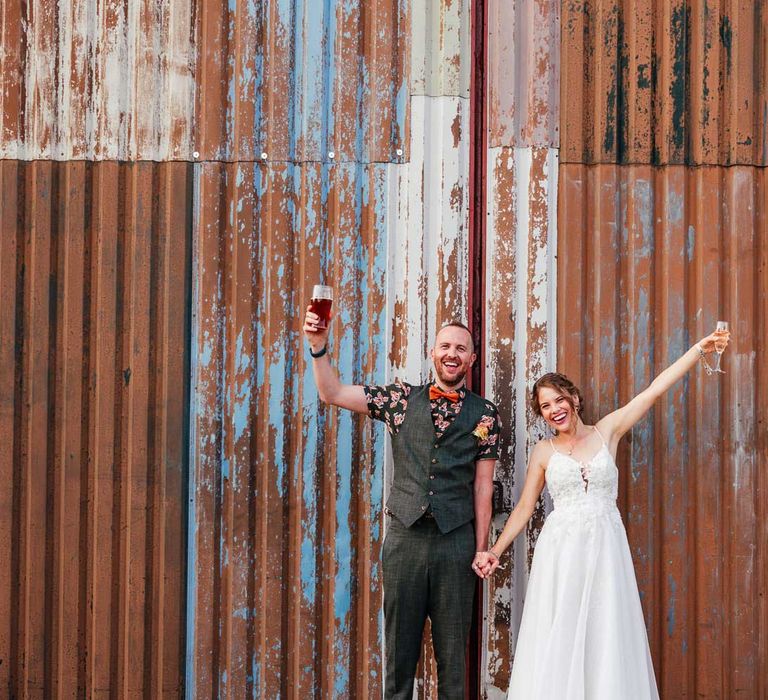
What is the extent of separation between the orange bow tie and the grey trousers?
1.73 feet

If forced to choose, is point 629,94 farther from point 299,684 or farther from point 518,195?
point 299,684

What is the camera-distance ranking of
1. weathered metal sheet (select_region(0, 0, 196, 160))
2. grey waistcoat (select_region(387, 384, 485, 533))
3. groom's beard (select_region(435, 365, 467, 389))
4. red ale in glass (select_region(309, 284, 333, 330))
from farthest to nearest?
weathered metal sheet (select_region(0, 0, 196, 160)) < groom's beard (select_region(435, 365, 467, 389)) < grey waistcoat (select_region(387, 384, 485, 533)) < red ale in glass (select_region(309, 284, 333, 330))

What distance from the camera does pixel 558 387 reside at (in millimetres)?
3656

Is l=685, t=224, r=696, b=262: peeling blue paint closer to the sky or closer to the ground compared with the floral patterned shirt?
closer to the sky

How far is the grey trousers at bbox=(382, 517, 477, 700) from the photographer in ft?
11.7

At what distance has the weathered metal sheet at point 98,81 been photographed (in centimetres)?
412

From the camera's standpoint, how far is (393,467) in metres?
4.03

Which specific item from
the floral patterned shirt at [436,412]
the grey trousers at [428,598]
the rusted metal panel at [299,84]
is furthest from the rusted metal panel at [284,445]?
the grey trousers at [428,598]

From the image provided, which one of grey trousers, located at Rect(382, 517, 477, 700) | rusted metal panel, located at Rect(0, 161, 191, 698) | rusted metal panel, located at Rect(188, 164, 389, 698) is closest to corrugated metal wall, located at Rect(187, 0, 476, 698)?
rusted metal panel, located at Rect(188, 164, 389, 698)

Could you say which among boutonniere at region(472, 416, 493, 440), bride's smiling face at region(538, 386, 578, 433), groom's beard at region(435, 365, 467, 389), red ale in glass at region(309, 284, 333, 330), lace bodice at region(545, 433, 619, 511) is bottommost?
lace bodice at region(545, 433, 619, 511)

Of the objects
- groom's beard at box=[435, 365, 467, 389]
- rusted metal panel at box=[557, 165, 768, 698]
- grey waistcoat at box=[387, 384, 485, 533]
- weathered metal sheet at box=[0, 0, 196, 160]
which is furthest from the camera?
weathered metal sheet at box=[0, 0, 196, 160]

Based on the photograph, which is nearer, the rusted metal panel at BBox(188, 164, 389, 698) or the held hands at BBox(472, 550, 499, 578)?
the held hands at BBox(472, 550, 499, 578)

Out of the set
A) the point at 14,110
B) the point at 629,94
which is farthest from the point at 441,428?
the point at 14,110

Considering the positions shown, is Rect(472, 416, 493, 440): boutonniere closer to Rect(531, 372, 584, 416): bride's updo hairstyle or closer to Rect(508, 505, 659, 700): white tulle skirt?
Rect(531, 372, 584, 416): bride's updo hairstyle
